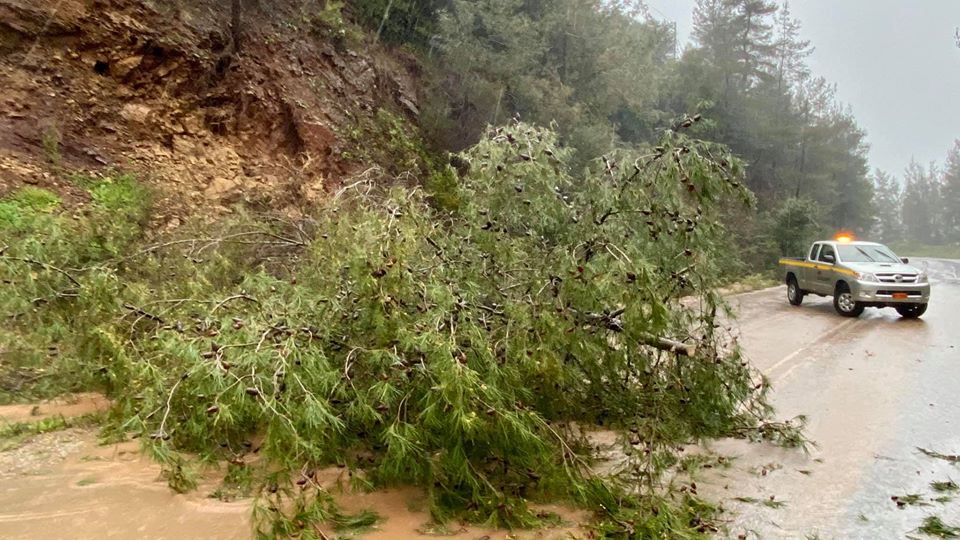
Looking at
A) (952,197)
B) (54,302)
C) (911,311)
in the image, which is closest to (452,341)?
(54,302)

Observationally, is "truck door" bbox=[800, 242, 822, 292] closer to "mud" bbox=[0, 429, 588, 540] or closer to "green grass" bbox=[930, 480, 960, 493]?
"green grass" bbox=[930, 480, 960, 493]

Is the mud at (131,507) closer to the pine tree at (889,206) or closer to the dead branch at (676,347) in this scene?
the dead branch at (676,347)

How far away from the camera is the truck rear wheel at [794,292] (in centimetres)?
1606

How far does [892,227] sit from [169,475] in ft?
352

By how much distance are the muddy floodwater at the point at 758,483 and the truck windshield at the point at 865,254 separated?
6419 millimetres

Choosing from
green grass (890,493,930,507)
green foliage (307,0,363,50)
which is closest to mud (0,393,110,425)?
green grass (890,493,930,507)

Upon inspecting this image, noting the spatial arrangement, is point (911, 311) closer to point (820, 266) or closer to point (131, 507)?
point (820, 266)

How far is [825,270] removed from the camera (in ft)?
47.3

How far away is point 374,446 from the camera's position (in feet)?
15.3

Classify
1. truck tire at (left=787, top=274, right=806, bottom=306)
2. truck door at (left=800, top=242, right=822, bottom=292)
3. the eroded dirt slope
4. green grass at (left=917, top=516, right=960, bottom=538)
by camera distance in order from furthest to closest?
1. truck tire at (left=787, top=274, right=806, bottom=306)
2. truck door at (left=800, top=242, right=822, bottom=292)
3. the eroded dirt slope
4. green grass at (left=917, top=516, right=960, bottom=538)

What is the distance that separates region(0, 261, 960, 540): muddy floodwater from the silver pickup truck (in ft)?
17.4

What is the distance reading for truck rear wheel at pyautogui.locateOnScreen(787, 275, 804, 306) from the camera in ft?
52.7

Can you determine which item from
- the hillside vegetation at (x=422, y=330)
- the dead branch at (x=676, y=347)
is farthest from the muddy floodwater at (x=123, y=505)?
the dead branch at (x=676, y=347)

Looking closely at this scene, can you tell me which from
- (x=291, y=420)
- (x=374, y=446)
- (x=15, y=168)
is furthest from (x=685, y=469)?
(x=15, y=168)
